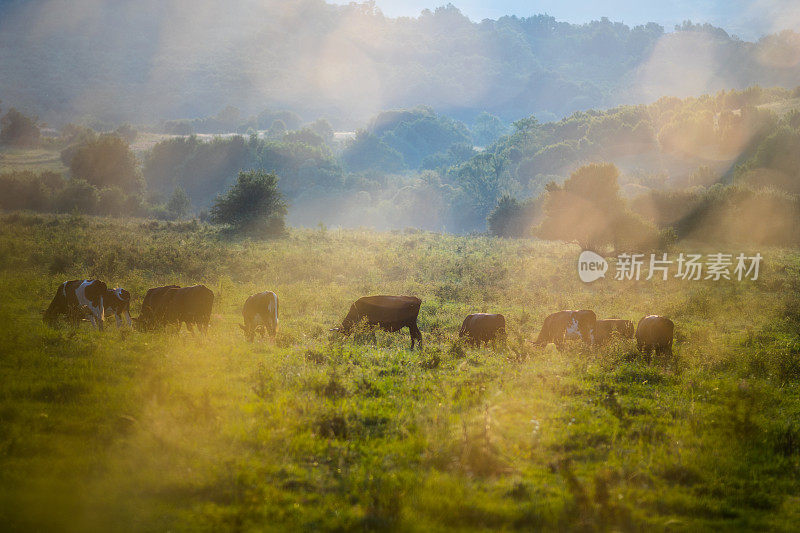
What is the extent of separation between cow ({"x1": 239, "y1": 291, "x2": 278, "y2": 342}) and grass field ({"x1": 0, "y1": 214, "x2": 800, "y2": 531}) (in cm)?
83

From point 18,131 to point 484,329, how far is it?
347ft

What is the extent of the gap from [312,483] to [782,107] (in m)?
82.1

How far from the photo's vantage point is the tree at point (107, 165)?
68812 mm

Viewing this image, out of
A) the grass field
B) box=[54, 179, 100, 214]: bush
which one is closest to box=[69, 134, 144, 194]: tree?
box=[54, 179, 100, 214]: bush

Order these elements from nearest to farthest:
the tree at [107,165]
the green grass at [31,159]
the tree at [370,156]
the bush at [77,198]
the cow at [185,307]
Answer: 1. the cow at [185,307]
2. the bush at [77,198]
3. the tree at [107,165]
4. the green grass at [31,159]
5. the tree at [370,156]

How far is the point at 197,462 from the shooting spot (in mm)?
6477

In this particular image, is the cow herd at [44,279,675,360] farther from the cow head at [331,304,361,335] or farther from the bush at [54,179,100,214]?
the bush at [54,179,100,214]

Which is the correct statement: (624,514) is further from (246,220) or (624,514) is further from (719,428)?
(246,220)

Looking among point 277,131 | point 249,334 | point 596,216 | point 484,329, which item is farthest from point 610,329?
point 277,131

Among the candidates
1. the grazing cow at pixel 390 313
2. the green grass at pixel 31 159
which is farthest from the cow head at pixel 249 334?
the green grass at pixel 31 159

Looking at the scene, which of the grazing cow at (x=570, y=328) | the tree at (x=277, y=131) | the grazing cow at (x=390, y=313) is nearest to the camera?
the grazing cow at (x=570, y=328)

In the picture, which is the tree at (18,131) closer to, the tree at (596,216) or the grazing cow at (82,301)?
the tree at (596,216)

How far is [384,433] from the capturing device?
786 cm

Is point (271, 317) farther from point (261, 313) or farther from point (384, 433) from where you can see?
point (384, 433)
